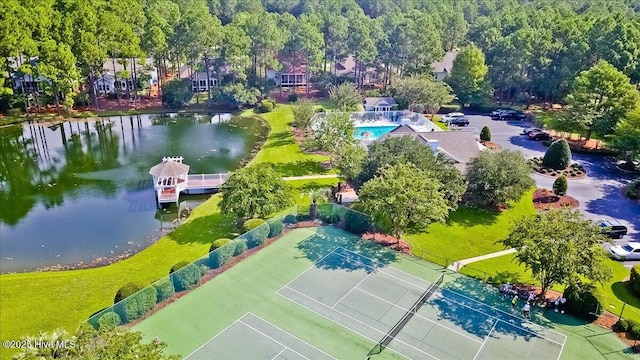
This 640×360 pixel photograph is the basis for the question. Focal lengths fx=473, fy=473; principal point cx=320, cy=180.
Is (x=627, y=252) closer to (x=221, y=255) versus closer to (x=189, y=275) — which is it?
(x=221, y=255)

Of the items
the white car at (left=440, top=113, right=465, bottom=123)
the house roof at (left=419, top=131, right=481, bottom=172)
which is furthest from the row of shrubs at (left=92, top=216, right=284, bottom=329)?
the white car at (left=440, top=113, right=465, bottom=123)

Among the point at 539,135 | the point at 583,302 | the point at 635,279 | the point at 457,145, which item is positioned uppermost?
the point at 457,145

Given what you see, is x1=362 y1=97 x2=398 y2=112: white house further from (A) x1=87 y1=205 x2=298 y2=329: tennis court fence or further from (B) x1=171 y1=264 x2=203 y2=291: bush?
(B) x1=171 y1=264 x2=203 y2=291: bush

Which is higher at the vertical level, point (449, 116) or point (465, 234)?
point (449, 116)

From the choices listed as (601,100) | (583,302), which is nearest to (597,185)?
(601,100)

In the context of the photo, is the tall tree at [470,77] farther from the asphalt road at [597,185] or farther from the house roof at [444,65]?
the asphalt road at [597,185]

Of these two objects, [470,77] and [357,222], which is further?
[470,77]

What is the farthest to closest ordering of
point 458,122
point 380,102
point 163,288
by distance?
point 380,102, point 458,122, point 163,288

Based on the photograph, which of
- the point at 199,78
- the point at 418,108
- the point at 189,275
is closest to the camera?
the point at 189,275
